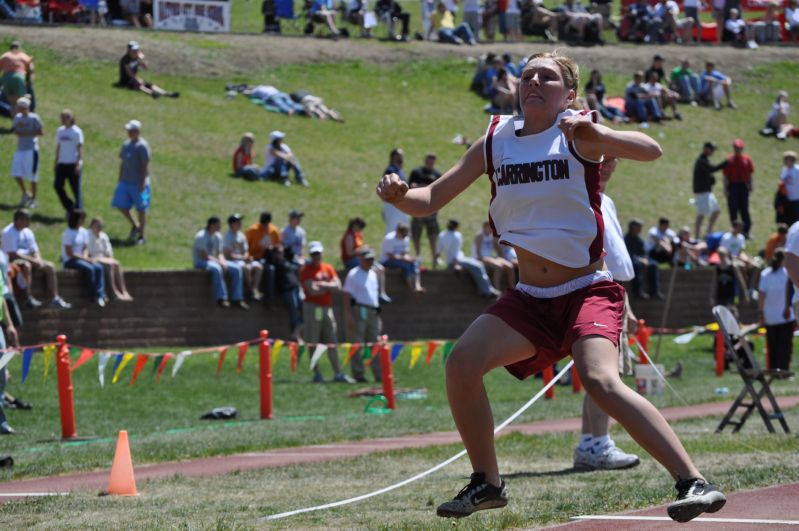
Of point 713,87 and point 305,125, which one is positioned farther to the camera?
point 713,87

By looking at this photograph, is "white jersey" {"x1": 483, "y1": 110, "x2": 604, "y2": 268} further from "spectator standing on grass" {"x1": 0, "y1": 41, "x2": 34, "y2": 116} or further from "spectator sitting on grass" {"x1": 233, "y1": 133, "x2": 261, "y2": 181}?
"spectator sitting on grass" {"x1": 233, "y1": 133, "x2": 261, "y2": 181}

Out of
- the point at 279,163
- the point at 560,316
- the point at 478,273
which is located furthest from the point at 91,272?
the point at 560,316

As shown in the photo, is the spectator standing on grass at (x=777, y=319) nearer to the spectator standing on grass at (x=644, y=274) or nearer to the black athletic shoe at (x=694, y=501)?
the spectator standing on grass at (x=644, y=274)

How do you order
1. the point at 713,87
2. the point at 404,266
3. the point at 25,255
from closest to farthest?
1. the point at 25,255
2. the point at 404,266
3. the point at 713,87

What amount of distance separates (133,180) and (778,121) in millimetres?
22477

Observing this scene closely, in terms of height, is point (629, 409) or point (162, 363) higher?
point (629, 409)

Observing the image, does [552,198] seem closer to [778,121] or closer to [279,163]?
[279,163]

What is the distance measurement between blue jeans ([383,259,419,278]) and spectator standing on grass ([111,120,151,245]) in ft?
14.4

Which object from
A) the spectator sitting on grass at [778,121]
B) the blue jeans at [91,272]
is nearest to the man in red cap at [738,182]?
the spectator sitting on grass at [778,121]

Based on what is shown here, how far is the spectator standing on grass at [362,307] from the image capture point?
69.0ft

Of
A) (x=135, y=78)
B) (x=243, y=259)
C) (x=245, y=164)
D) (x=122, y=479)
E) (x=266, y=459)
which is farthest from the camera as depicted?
(x=135, y=78)

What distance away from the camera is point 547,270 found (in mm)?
6270

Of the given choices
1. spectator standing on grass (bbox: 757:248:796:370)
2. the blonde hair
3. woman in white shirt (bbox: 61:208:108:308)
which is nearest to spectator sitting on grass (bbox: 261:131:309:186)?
woman in white shirt (bbox: 61:208:108:308)

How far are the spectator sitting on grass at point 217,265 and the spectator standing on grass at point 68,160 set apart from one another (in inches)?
130
